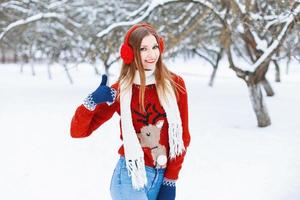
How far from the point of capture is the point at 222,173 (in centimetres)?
611

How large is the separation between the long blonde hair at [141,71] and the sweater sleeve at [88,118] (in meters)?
0.10

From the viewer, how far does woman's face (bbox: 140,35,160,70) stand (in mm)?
2523

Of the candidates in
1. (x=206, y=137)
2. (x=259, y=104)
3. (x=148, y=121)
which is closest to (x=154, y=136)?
(x=148, y=121)

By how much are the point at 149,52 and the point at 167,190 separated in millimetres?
812

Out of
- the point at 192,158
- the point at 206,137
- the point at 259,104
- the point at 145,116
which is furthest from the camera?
the point at 259,104

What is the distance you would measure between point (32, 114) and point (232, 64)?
548 centimetres

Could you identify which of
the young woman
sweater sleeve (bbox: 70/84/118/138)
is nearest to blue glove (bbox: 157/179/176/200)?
the young woman

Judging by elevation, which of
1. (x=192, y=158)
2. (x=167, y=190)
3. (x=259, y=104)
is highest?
(x=167, y=190)

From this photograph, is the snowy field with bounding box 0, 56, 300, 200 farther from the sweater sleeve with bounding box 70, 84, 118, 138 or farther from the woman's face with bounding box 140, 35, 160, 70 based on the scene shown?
the woman's face with bounding box 140, 35, 160, 70

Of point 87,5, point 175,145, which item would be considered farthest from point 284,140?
point 87,5

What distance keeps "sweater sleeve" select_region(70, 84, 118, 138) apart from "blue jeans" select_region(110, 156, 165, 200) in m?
0.27

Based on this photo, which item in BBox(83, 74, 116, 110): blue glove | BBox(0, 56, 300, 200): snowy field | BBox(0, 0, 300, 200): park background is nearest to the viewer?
BBox(83, 74, 116, 110): blue glove

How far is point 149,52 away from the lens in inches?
99.5

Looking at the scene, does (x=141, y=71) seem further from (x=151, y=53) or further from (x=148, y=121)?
(x=148, y=121)
